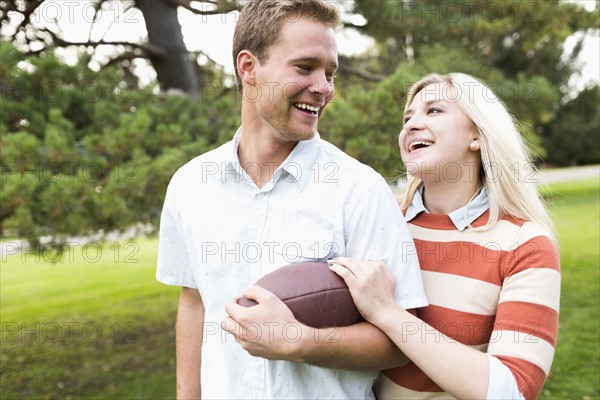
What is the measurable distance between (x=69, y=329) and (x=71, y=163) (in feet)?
12.8

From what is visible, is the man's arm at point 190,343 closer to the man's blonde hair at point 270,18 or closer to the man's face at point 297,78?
the man's face at point 297,78

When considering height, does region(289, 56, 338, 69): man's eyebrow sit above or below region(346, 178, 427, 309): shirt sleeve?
above

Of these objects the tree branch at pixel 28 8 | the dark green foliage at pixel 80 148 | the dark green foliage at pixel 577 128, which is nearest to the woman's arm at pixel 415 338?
the dark green foliage at pixel 80 148

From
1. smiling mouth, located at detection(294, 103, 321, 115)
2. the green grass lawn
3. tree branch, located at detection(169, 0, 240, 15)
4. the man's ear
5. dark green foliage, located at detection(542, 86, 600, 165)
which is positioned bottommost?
the green grass lawn

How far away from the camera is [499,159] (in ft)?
5.59

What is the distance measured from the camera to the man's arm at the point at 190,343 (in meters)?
1.84

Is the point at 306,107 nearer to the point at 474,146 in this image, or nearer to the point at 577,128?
the point at 474,146

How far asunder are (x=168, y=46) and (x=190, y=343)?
4.28 meters

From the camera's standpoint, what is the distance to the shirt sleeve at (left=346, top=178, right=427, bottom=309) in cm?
149

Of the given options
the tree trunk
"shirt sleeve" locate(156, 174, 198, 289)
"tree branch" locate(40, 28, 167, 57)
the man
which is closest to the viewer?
the man

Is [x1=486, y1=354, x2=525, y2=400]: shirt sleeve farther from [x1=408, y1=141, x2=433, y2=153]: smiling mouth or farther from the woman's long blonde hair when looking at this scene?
[x1=408, y1=141, x2=433, y2=153]: smiling mouth

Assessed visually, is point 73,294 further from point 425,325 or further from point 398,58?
point 425,325

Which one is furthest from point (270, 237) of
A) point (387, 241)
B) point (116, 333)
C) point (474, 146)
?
point (116, 333)

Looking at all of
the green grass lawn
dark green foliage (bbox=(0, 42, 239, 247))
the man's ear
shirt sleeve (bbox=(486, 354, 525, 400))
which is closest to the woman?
shirt sleeve (bbox=(486, 354, 525, 400))
